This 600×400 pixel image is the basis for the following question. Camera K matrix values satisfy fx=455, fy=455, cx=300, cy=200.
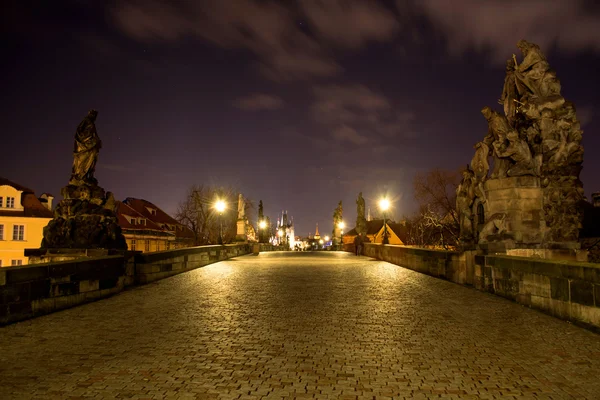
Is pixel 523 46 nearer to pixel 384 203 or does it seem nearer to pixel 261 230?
pixel 384 203

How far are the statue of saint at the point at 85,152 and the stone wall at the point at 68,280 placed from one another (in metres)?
2.96

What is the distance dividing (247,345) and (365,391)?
222 centimetres

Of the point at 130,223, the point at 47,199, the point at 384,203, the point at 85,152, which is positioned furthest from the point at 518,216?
the point at 47,199

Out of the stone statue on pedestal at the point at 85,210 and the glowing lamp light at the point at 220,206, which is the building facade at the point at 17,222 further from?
the stone statue on pedestal at the point at 85,210

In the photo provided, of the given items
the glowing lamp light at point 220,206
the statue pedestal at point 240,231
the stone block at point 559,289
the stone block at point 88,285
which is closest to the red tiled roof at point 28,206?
the statue pedestal at point 240,231

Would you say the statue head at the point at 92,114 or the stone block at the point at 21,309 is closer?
the stone block at the point at 21,309

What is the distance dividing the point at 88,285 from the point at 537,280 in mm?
9290

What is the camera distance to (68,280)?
30.1ft

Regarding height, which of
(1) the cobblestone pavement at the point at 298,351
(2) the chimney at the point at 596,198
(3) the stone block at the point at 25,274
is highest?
(2) the chimney at the point at 596,198

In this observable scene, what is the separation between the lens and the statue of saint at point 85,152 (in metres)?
13.6

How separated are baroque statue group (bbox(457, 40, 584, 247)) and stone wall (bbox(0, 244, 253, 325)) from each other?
33.0 ft

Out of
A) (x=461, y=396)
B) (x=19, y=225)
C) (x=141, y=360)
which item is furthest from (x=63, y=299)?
(x=19, y=225)

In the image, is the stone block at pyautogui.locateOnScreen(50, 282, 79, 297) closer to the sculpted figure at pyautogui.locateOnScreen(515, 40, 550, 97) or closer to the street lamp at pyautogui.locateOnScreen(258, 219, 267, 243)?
the sculpted figure at pyautogui.locateOnScreen(515, 40, 550, 97)

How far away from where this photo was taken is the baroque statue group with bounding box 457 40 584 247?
13594 mm
